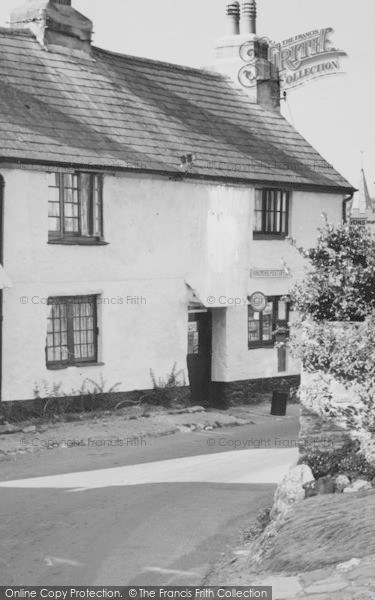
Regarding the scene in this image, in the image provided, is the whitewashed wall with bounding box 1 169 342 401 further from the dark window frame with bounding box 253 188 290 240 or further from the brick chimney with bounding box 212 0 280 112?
the brick chimney with bounding box 212 0 280 112

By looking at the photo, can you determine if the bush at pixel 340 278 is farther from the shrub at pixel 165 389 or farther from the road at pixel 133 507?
the shrub at pixel 165 389

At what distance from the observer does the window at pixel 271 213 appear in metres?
27.0

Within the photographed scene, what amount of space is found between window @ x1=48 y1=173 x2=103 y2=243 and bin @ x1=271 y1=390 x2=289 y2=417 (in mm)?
5782

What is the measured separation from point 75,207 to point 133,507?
9.75m

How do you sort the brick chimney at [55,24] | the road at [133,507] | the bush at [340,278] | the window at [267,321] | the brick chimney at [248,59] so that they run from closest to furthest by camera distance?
the road at [133,507], the bush at [340,278], the brick chimney at [55,24], the window at [267,321], the brick chimney at [248,59]

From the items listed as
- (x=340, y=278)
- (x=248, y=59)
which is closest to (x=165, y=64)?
(x=248, y=59)

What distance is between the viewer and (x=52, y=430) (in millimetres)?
21172

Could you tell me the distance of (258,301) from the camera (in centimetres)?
2667

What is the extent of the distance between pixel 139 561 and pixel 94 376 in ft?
37.4

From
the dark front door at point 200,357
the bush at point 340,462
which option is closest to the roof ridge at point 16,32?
the dark front door at point 200,357

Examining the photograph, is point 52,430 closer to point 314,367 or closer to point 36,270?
point 36,270

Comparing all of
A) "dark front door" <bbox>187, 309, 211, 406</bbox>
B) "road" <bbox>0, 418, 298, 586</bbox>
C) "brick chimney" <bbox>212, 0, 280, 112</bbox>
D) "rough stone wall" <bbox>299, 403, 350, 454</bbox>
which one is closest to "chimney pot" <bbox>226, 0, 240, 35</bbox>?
"brick chimney" <bbox>212, 0, 280, 112</bbox>

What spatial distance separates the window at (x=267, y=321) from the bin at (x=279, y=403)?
83.2 inches

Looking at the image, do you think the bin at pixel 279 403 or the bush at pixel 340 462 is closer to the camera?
the bush at pixel 340 462
